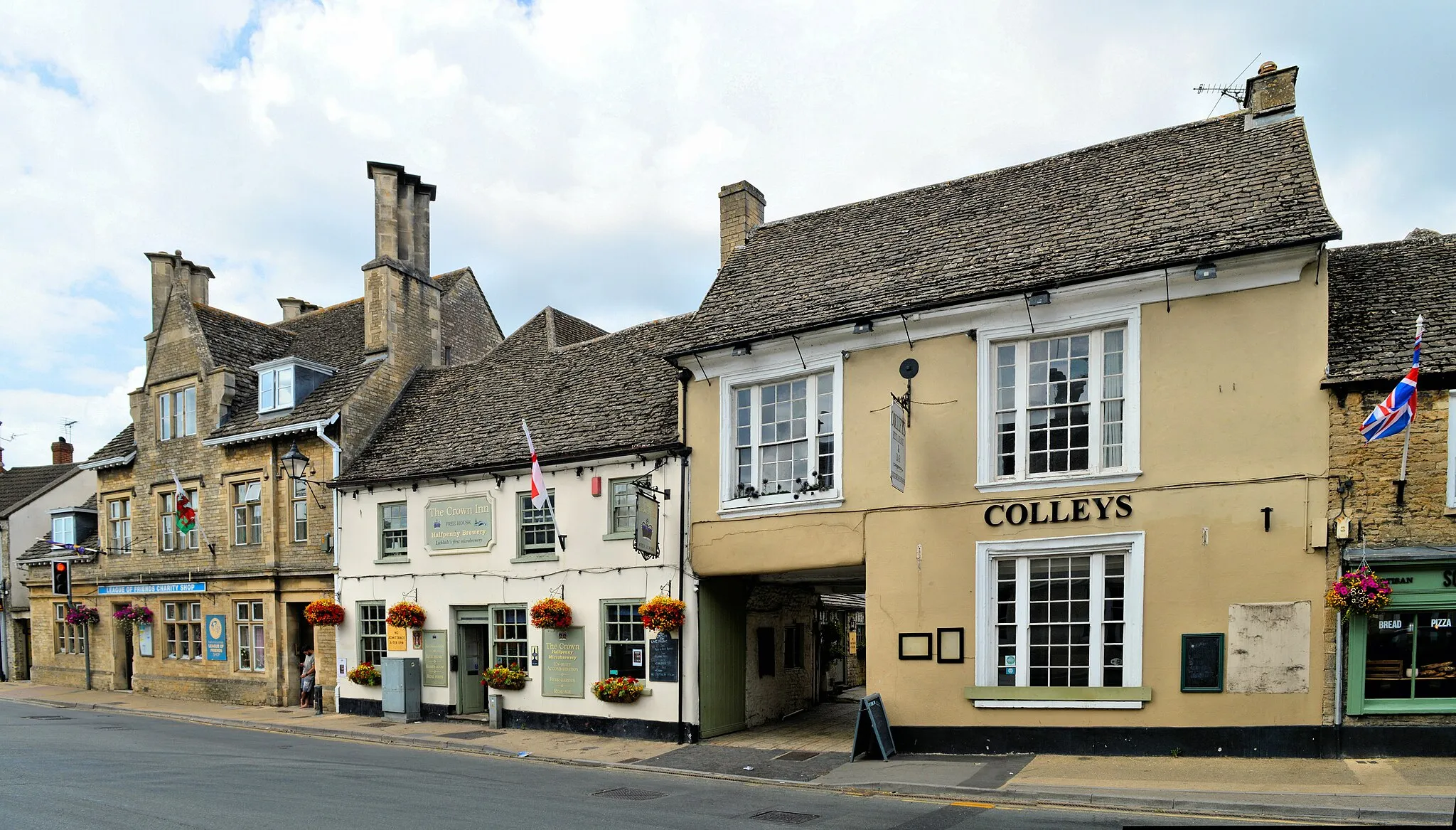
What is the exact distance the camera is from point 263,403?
83.9 feet

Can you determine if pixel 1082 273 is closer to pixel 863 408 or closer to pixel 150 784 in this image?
pixel 863 408

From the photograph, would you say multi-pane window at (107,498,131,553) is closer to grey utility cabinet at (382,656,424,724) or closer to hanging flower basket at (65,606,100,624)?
hanging flower basket at (65,606,100,624)

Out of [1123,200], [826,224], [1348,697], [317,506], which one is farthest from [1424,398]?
[317,506]

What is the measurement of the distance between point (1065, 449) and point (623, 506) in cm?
848

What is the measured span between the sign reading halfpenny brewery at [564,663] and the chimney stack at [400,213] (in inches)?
472

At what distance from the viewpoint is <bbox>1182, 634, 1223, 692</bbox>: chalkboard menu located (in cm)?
1284

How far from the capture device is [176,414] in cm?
2766

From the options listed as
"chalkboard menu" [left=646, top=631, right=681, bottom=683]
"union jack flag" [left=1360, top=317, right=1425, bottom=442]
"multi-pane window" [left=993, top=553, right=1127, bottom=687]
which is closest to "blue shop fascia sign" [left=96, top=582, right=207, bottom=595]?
"chalkboard menu" [left=646, top=631, right=681, bottom=683]

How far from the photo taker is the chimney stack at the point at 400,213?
25.1m

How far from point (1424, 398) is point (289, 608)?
954 inches

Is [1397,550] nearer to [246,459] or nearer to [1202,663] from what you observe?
[1202,663]

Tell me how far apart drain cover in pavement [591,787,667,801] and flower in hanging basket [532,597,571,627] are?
566 cm

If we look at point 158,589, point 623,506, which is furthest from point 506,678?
point 158,589

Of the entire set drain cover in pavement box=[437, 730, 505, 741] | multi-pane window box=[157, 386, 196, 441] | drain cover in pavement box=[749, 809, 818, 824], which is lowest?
drain cover in pavement box=[437, 730, 505, 741]
